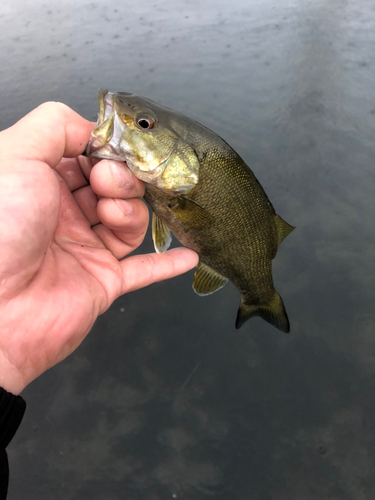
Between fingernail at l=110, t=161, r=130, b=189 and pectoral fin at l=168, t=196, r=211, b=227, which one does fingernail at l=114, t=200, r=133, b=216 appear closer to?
fingernail at l=110, t=161, r=130, b=189

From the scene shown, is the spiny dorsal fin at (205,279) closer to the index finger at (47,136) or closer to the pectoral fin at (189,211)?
the pectoral fin at (189,211)

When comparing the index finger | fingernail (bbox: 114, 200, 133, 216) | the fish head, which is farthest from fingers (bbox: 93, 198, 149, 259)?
the index finger

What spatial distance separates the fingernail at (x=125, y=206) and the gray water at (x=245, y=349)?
3.20 ft

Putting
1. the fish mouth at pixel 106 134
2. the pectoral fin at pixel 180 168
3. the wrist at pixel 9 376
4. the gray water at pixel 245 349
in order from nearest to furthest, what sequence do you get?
1. the wrist at pixel 9 376
2. the fish mouth at pixel 106 134
3. the pectoral fin at pixel 180 168
4. the gray water at pixel 245 349

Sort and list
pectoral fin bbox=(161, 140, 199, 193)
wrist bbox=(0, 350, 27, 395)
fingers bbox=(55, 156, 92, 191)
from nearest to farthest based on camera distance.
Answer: wrist bbox=(0, 350, 27, 395) → pectoral fin bbox=(161, 140, 199, 193) → fingers bbox=(55, 156, 92, 191)

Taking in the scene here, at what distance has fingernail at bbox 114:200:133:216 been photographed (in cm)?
130

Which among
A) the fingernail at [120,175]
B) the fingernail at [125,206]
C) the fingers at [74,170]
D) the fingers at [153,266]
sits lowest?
the fingers at [153,266]

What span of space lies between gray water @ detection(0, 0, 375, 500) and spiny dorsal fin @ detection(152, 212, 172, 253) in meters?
0.71

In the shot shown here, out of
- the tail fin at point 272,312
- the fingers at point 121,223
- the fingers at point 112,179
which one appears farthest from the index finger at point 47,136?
the tail fin at point 272,312

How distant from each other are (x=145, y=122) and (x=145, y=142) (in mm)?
83

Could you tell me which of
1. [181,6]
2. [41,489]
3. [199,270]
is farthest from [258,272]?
[181,6]

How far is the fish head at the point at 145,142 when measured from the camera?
1.24 m

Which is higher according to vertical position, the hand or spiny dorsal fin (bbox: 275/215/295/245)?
the hand

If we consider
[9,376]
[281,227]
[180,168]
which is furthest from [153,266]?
[9,376]
